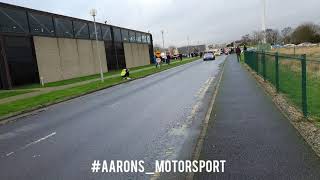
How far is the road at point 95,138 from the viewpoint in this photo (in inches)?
260

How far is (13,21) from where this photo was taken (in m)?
28.6

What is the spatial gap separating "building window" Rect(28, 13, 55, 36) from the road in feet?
61.6

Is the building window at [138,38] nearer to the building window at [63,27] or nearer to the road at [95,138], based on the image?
the building window at [63,27]

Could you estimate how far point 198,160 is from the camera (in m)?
6.29

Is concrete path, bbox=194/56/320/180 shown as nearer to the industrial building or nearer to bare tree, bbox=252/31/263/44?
the industrial building

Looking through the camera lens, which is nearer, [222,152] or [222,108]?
[222,152]

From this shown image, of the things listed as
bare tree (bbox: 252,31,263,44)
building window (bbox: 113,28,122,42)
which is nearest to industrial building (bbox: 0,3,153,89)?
building window (bbox: 113,28,122,42)

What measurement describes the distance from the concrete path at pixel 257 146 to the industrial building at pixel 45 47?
69.6 ft

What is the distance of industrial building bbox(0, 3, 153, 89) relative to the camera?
2791 cm

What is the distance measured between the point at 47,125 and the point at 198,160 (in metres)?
6.31

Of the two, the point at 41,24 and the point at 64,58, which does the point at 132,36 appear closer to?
the point at 64,58

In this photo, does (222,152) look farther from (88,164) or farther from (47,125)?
(47,125)

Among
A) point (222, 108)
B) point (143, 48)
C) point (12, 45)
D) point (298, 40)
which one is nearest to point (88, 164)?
point (222, 108)

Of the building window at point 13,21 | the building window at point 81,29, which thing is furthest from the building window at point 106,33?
the building window at point 13,21
